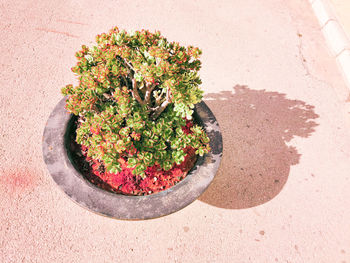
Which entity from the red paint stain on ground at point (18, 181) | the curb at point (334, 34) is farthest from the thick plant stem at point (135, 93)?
the curb at point (334, 34)

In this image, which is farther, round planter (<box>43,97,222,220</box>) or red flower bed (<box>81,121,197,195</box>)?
red flower bed (<box>81,121,197,195</box>)

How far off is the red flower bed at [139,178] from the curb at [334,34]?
129 inches

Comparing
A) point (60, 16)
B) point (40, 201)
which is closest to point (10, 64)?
point (60, 16)

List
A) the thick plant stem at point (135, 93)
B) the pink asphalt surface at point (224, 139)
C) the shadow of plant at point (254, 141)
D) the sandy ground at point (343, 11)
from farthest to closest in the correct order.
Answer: the sandy ground at point (343, 11), the shadow of plant at point (254, 141), the pink asphalt surface at point (224, 139), the thick plant stem at point (135, 93)

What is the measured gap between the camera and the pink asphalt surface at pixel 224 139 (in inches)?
89.3

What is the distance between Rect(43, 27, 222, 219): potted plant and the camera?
1560mm

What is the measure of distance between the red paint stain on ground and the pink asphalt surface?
0.01 m

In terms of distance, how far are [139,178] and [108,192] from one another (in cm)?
36

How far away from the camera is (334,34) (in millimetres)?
3949

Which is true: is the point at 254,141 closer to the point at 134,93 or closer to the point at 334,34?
the point at 134,93

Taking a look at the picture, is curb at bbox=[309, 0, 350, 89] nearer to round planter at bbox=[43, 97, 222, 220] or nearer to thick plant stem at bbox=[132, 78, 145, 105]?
round planter at bbox=[43, 97, 222, 220]

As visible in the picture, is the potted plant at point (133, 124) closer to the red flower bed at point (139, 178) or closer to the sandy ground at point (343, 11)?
the red flower bed at point (139, 178)

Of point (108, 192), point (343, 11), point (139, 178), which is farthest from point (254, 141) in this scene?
point (343, 11)

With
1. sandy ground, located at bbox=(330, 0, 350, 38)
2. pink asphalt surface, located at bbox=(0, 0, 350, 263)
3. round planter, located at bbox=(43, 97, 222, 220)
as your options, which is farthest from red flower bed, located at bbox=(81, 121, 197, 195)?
sandy ground, located at bbox=(330, 0, 350, 38)
